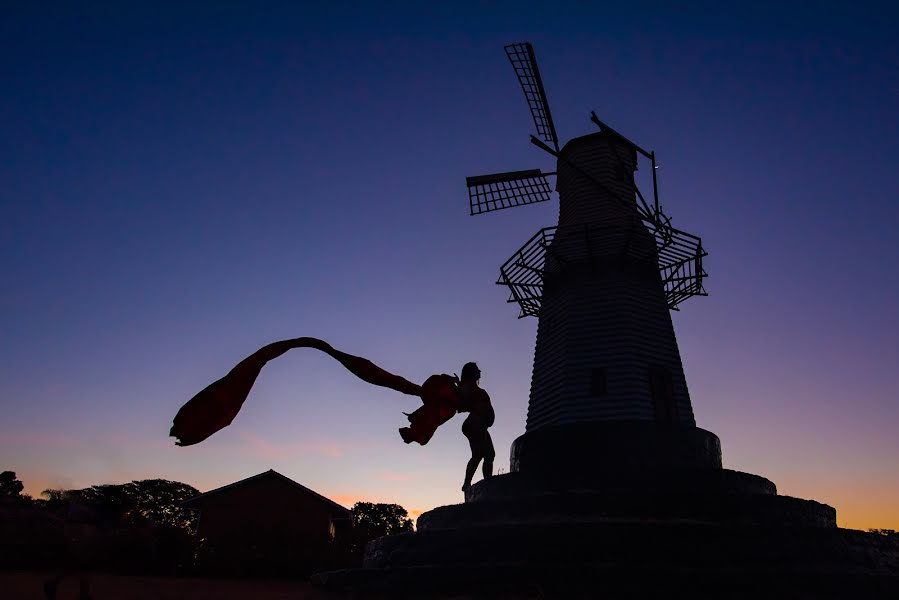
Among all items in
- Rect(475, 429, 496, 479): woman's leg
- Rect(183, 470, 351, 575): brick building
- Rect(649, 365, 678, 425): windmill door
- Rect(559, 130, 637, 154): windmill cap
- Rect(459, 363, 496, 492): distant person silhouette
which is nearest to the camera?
Rect(459, 363, 496, 492): distant person silhouette

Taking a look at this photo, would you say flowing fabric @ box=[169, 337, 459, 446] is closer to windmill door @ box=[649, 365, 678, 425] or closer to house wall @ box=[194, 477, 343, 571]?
windmill door @ box=[649, 365, 678, 425]

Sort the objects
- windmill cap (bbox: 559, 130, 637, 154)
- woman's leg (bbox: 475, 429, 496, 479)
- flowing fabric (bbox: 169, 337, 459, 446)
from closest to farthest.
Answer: flowing fabric (bbox: 169, 337, 459, 446), woman's leg (bbox: 475, 429, 496, 479), windmill cap (bbox: 559, 130, 637, 154)

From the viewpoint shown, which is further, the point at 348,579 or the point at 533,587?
the point at 348,579

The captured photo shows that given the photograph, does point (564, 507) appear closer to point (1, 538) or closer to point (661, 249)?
point (661, 249)

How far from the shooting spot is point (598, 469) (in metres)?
11.9

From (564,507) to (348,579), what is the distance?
3.56 m

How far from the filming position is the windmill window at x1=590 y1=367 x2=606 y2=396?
1321 centimetres

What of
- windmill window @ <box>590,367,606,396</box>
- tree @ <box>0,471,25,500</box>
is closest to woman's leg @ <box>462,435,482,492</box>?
windmill window @ <box>590,367,606,396</box>

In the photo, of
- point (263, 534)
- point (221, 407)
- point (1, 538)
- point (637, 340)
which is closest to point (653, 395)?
point (637, 340)

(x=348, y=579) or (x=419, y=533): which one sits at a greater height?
(x=419, y=533)

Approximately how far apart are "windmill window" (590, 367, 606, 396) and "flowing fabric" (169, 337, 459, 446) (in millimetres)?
4527

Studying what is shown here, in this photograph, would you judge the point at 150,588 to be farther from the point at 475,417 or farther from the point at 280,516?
the point at 475,417

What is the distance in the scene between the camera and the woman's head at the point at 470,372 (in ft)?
34.5

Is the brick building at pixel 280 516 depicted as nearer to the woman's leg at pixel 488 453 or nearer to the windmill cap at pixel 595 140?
the woman's leg at pixel 488 453
